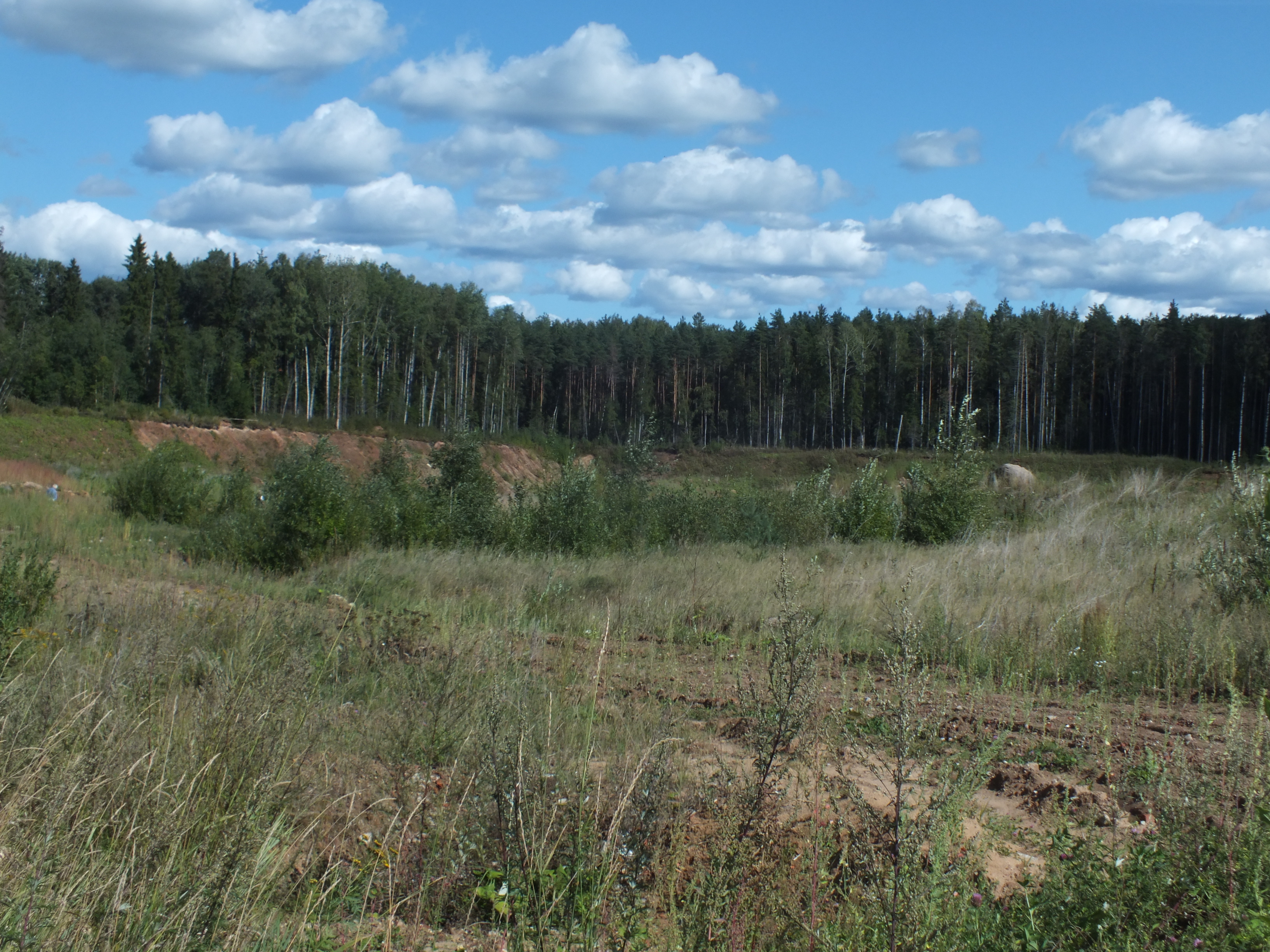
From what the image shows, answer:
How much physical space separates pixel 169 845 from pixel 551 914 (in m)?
1.41

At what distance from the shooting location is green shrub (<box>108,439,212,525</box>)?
2166 cm

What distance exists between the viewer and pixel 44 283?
8838 cm

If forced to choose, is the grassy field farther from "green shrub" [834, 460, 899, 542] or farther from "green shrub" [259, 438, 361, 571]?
"green shrub" [834, 460, 899, 542]

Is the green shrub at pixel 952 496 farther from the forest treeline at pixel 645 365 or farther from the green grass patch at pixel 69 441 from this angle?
the forest treeline at pixel 645 365

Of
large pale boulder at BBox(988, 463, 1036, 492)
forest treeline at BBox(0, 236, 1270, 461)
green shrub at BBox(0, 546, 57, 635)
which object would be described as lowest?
green shrub at BBox(0, 546, 57, 635)

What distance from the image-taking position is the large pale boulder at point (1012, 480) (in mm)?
26812

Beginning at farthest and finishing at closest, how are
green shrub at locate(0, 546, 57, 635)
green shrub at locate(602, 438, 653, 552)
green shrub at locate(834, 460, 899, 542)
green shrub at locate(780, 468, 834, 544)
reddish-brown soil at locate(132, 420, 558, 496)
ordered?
reddish-brown soil at locate(132, 420, 558, 496), green shrub at locate(602, 438, 653, 552), green shrub at locate(780, 468, 834, 544), green shrub at locate(834, 460, 899, 542), green shrub at locate(0, 546, 57, 635)

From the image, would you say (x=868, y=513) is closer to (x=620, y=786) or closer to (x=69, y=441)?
(x=620, y=786)

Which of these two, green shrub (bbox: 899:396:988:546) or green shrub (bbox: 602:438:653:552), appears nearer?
green shrub (bbox: 899:396:988:546)

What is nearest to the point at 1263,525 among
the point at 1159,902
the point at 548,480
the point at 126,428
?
the point at 1159,902

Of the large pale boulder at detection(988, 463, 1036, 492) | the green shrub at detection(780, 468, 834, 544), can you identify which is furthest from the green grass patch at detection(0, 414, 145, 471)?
the large pale boulder at detection(988, 463, 1036, 492)

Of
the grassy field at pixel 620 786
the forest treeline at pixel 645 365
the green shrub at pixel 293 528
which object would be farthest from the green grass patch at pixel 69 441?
the grassy field at pixel 620 786

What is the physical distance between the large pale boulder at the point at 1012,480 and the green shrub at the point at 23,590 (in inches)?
893

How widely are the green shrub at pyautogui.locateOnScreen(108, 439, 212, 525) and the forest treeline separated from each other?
1255 inches
